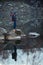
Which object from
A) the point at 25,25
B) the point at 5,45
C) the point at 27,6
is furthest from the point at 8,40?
the point at 27,6

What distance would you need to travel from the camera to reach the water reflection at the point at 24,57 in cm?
244

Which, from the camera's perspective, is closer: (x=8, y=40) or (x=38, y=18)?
(x=8, y=40)

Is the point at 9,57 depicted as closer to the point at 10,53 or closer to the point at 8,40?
the point at 10,53

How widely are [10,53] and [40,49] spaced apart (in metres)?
0.38

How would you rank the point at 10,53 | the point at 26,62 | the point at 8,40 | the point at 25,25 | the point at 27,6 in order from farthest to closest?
1. the point at 27,6
2. the point at 25,25
3. the point at 8,40
4. the point at 10,53
5. the point at 26,62

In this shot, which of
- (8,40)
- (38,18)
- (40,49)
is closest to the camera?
(40,49)

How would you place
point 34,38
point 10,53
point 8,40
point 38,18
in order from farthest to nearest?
point 38,18
point 34,38
point 8,40
point 10,53

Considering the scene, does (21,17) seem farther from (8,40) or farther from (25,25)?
(8,40)

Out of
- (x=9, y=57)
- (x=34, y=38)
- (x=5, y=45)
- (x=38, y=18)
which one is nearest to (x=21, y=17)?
(x=38, y=18)

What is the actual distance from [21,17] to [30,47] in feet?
9.01

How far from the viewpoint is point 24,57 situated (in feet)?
8.59

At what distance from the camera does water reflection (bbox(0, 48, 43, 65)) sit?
2438 millimetres

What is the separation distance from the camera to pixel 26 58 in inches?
102

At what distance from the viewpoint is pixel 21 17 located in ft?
19.0
